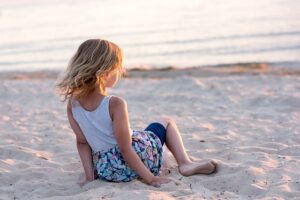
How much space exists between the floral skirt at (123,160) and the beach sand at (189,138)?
0.08 meters

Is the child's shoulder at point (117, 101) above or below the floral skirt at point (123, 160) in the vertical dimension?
above

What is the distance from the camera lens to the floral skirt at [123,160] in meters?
4.10

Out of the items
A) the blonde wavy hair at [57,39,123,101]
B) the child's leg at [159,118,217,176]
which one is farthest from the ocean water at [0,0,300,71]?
the blonde wavy hair at [57,39,123,101]

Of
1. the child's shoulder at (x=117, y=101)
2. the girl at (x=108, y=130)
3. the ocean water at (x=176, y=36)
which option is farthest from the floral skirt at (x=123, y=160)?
the ocean water at (x=176, y=36)

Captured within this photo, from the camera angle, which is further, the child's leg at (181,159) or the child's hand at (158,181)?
the child's leg at (181,159)

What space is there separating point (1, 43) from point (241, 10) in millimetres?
11242

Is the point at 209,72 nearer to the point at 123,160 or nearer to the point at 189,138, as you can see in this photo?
the point at 189,138

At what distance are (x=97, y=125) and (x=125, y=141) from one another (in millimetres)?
239

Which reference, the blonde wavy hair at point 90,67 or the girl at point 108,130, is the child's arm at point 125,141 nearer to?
the girl at point 108,130

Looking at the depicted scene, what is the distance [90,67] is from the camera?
12.7 feet

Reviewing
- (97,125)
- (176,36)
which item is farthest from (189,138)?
(176,36)

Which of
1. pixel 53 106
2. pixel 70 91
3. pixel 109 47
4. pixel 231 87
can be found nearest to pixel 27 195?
pixel 70 91

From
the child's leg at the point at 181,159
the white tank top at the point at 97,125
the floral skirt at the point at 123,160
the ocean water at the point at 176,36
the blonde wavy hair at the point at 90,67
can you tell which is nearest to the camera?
the blonde wavy hair at the point at 90,67

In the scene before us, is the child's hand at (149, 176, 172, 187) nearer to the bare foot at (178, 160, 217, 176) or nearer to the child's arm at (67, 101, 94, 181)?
the bare foot at (178, 160, 217, 176)
